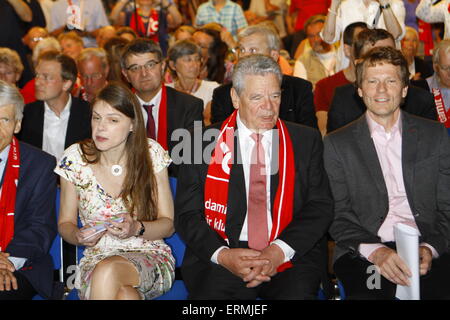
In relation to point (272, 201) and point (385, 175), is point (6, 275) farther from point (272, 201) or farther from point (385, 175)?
point (385, 175)

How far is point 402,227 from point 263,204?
0.79 meters

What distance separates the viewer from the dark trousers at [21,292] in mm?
3498

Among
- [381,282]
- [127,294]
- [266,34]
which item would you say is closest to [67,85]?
[266,34]

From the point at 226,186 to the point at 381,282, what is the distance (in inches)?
37.8

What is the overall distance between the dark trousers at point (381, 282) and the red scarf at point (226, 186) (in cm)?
41

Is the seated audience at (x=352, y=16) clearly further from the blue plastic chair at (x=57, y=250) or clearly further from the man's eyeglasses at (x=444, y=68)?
the blue plastic chair at (x=57, y=250)

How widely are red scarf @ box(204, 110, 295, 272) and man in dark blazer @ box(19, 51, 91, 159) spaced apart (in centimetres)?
172

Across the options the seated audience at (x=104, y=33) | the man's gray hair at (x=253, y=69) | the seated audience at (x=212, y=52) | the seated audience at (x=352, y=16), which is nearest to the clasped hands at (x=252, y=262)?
the man's gray hair at (x=253, y=69)

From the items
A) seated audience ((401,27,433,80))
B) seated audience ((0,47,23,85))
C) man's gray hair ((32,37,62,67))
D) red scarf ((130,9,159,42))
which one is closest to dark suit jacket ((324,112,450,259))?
seated audience ((401,27,433,80))

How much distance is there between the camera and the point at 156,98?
17.3 feet

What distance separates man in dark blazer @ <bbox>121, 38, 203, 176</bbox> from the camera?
5.11 meters
